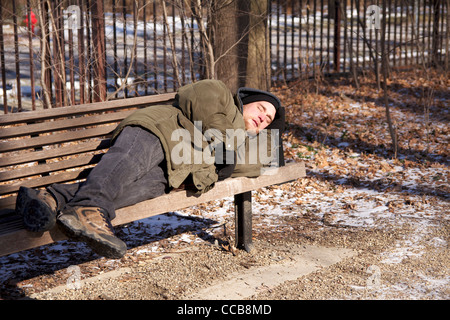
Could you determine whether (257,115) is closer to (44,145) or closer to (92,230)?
(44,145)

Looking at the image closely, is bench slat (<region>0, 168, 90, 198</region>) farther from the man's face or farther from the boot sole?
the man's face

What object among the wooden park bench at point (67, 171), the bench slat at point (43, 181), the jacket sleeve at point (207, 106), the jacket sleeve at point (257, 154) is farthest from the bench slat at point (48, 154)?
the jacket sleeve at point (257, 154)

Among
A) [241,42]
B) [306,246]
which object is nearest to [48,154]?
[306,246]

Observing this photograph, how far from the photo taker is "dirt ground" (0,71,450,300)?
137 inches

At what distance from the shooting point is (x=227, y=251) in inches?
162

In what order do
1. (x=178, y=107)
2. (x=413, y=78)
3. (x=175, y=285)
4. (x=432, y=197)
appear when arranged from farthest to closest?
(x=413, y=78) → (x=432, y=197) → (x=178, y=107) → (x=175, y=285)

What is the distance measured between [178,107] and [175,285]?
1191 millimetres

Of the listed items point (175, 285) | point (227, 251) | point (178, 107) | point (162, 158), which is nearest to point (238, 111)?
→ point (178, 107)

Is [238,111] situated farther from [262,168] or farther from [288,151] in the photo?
[288,151]

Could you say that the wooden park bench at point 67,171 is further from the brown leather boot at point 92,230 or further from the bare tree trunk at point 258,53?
the bare tree trunk at point 258,53

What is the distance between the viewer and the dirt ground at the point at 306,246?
3.48 m

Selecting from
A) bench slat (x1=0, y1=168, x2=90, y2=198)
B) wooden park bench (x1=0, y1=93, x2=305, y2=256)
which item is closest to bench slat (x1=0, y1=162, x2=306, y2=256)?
wooden park bench (x1=0, y1=93, x2=305, y2=256)

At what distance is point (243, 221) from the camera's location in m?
4.06

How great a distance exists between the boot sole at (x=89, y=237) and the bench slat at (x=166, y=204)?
0.17 m
